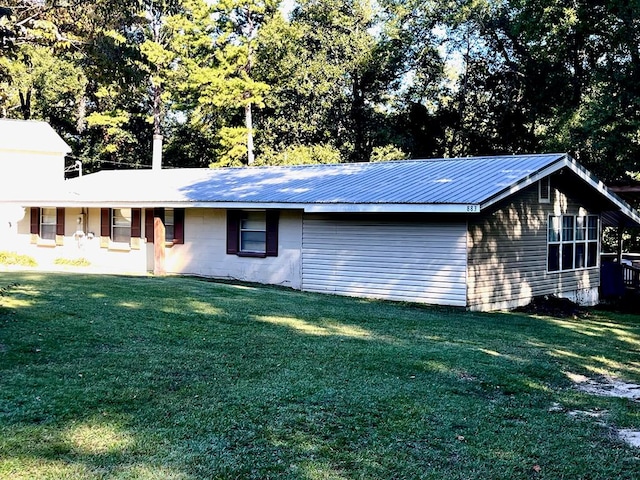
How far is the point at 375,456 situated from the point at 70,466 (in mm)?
1895

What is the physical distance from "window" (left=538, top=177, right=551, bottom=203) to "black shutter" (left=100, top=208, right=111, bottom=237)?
12.5m

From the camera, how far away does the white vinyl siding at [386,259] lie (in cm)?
1391

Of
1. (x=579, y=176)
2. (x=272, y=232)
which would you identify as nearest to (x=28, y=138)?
(x=272, y=232)

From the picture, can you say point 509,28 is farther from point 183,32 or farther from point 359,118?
point 183,32

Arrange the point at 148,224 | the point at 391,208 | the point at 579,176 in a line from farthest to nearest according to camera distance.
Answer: the point at 148,224 < the point at 579,176 < the point at 391,208

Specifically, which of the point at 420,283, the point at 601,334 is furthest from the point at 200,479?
the point at 420,283

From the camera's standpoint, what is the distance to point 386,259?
48.4ft

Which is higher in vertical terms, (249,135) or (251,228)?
(249,135)

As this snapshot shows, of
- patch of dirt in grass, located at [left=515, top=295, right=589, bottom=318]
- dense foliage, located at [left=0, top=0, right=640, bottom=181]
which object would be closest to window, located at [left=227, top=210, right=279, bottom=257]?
patch of dirt in grass, located at [left=515, top=295, right=589, bottom=318]

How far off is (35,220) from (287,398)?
19347mm

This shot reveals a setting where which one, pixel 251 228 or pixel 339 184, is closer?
pixel 339 184

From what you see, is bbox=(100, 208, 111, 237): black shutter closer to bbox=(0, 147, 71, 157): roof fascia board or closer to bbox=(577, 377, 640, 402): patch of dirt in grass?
bbox=(0, 147, 71, 157): roof fascia board

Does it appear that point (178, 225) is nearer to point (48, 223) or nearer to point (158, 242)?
point (158, 242)

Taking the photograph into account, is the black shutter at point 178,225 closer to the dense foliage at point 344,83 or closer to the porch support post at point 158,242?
the porch support post at point 158,242
